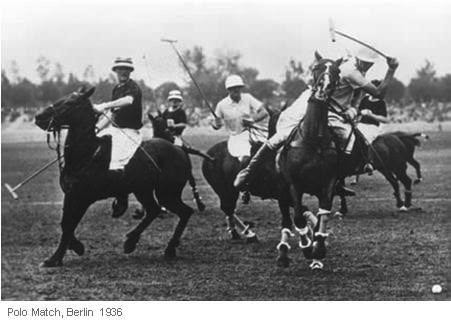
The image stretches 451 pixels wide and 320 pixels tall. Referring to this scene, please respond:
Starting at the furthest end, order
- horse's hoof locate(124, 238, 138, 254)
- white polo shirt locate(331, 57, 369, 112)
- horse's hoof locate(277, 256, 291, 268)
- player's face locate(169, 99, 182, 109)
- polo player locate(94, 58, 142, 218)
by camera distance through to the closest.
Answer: player's face locate(169, 99, 182, 109)
horse's hoof locate(124, 238, 138, 254)
polo player locate(94, 58, 142, 218)
white polo shirt locate(331, 57, 369, 112)
horse's hoof locate(277, 256, 291, 268)

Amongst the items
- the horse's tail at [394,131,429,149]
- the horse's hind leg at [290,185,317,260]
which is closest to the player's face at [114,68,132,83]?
the horse's hind leg at [290,185,317,260]

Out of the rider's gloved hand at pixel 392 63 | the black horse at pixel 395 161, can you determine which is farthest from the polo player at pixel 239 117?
the black horse at pixel 395 161

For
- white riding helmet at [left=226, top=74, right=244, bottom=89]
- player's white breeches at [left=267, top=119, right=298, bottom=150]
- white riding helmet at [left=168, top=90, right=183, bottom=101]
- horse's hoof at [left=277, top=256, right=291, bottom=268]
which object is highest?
white riding helmet at [left=226, top=74, right=244, bottom=89]

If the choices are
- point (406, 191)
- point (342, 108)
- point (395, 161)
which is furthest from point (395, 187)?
point (342, 108)

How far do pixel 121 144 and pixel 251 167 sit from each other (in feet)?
5.87

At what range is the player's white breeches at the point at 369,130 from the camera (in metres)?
12.8

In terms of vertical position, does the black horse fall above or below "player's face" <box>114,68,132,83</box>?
below

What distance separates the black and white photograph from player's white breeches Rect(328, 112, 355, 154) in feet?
0.07

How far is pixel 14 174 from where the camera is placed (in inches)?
726

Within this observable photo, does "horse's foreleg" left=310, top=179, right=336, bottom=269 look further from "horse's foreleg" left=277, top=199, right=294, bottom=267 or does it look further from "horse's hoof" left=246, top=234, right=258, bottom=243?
"horse's hoof" left=246, top=234, right=258, bottom=243

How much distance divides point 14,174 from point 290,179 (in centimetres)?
995

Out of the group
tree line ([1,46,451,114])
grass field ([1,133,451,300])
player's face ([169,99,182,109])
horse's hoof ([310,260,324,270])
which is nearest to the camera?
grass field ([1,133,451,300])

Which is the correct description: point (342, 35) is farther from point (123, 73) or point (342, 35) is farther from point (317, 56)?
point (123, 73)

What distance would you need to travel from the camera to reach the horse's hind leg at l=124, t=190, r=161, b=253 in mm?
11133
